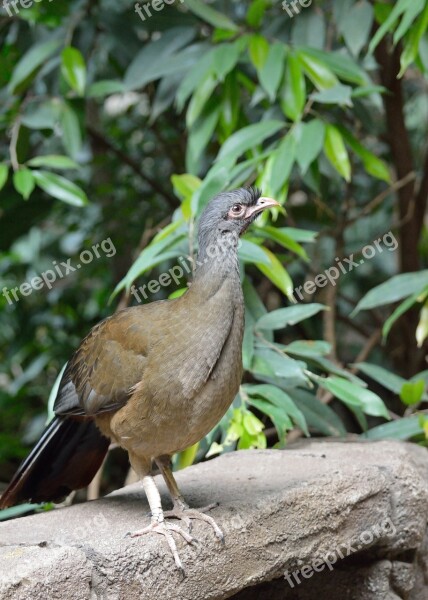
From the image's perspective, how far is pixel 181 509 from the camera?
2838 mm

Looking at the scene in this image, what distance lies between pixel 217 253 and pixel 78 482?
3.45ft

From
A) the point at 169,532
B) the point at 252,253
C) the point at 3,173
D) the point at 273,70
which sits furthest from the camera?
the point at 3,173

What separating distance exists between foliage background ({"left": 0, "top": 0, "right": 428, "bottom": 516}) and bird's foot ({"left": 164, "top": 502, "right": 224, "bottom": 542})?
26.1 inches

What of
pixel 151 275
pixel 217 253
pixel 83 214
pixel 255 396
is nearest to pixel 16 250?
pixel 83 214

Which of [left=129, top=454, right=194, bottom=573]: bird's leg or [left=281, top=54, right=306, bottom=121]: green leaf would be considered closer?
[left=129, top=454, right=194, bottom=573]: bird's leg

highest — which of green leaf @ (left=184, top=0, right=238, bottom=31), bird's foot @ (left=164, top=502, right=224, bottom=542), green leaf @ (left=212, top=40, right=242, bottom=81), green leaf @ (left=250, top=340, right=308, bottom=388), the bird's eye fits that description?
green leaf @ (left=184, top=0, right=238, bottom=31)

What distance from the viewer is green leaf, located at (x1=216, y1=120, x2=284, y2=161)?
3927 mm

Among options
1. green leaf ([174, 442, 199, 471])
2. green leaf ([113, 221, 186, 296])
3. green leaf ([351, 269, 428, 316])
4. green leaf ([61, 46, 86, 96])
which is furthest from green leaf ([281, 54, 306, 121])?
green leaf ([174, 442, 199, 471])

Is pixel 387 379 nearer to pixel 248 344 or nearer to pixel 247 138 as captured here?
pixel 248 344

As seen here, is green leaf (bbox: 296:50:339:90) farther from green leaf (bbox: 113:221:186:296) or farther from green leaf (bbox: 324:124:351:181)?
green leaf (bbox: 113:221:186:296)

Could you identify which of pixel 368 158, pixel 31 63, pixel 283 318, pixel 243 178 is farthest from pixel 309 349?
pixel 31 63

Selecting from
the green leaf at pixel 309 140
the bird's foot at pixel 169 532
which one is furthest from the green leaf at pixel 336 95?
the bird's foot at pixel 169 532

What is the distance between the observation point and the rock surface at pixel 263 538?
2.44m

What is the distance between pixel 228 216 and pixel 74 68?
190 centimetres
